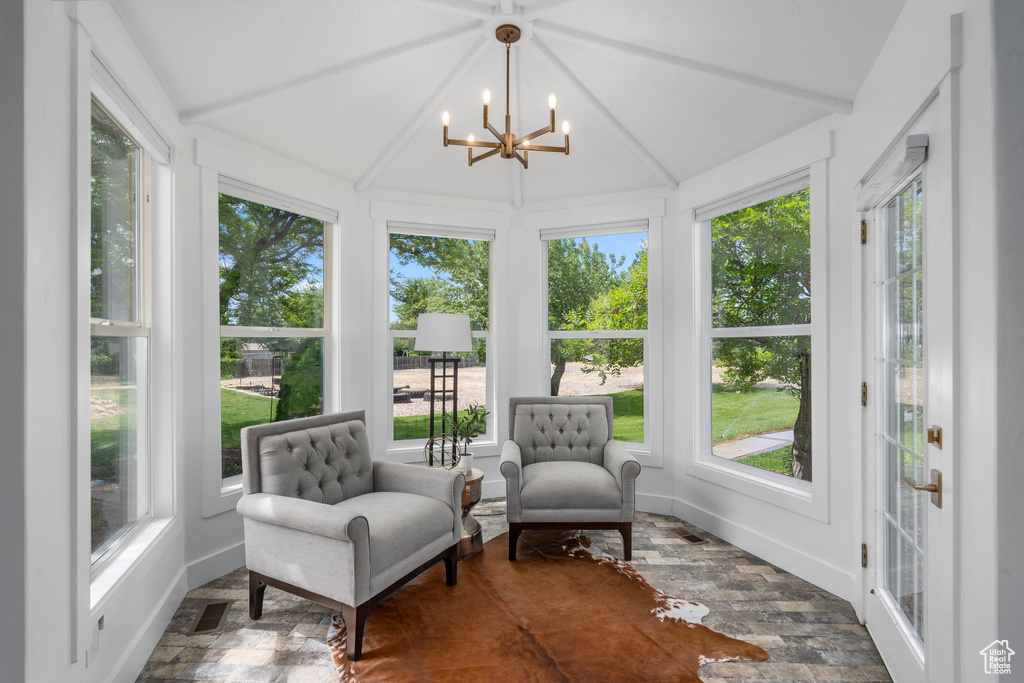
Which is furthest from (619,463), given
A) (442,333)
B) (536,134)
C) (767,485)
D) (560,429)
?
(536,134)

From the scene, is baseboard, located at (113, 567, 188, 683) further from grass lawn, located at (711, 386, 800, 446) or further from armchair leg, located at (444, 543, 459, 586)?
grass lawn, located at (711, 386, 800, 446)

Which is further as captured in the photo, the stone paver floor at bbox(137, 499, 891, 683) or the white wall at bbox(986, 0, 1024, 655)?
the stone paver floor at bbox(137, 499, 891, 683)

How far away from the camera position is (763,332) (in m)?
3.21

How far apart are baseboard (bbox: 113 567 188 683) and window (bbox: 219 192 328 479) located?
681mm

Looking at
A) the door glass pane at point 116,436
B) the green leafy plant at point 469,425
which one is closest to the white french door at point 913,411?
the green leafy plant at point 469,425

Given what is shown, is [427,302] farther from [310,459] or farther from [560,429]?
[310,459]

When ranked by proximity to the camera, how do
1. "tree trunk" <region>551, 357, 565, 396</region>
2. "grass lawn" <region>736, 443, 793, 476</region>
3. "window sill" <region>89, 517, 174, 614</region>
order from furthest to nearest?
"tree trunk" <region>551, 357, 565, 396</region>, "grass lawn" <region>736, 443, 793, 476</region>, "window sill" <region>89, 517, 174, 614</region>

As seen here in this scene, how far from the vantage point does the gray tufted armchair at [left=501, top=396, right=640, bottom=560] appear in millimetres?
2943

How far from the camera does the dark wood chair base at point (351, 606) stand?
206cm

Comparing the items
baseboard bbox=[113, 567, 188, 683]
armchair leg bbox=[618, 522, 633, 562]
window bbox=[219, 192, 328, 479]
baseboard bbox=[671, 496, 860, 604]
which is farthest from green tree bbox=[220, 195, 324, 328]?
baseboard bbox=[671, 496, 860, 604]

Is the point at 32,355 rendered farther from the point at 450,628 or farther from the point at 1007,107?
the point at 1007,107

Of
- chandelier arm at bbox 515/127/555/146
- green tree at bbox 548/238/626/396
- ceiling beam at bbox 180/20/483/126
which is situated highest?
ceiling beam at bbox 180/20/483/126

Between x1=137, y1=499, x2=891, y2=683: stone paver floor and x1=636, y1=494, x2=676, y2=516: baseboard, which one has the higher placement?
x1=636, y1=494, x2=676, y2=516: baseboard

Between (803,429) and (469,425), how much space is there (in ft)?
6.93
